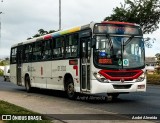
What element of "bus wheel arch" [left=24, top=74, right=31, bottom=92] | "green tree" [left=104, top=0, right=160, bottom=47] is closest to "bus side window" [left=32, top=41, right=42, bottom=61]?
"bus wheel arch" [left=24, top=74, right=31, bottom=92]

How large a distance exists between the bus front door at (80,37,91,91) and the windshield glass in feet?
1.72

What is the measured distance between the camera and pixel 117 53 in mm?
17547

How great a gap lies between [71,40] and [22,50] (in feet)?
27.1

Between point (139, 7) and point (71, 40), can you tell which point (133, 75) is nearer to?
point (71, 40)

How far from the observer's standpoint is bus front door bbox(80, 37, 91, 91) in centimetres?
1780

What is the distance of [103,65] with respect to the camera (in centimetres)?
1741

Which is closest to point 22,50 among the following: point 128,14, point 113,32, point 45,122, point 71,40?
point 71,40

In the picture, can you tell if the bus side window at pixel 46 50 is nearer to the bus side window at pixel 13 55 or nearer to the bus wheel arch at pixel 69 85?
the bus wheel arch at pixel 69 85

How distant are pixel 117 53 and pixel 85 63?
1.41 metres

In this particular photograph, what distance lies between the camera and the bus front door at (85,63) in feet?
58.4

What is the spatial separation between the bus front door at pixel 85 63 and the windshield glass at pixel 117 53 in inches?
20.6

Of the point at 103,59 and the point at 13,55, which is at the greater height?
the point at 13,55

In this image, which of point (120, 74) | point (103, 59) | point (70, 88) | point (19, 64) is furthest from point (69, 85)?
point (19, 64)

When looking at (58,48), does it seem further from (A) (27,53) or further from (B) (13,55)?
(B) (13,55)
